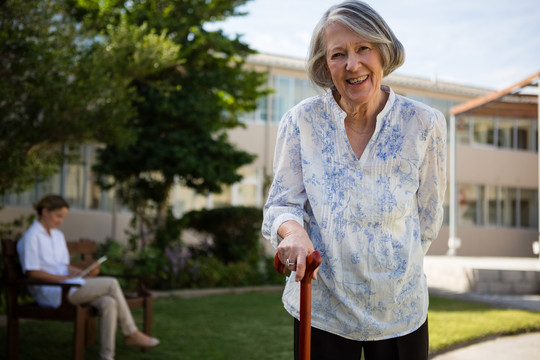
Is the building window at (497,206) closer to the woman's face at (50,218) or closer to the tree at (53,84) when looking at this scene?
the tree at (53,84)

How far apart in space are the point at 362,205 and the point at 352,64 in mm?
437

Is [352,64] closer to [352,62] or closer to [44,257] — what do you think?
[352,62]

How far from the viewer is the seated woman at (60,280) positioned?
5.34m

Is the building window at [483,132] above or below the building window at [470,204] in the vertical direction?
above

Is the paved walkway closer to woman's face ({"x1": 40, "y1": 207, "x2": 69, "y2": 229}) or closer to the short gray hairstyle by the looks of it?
woman's face ({"x1": 40, "y1": 207, "x2": 69, "y2": 229})

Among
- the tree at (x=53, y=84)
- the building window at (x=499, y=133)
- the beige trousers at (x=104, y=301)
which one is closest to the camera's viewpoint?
the beige trousers at (x=104, y=301)

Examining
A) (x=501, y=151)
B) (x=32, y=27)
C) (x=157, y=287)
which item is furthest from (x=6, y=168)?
(x=501, y=151)

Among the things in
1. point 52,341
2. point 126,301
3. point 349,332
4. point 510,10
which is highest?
point 510,10

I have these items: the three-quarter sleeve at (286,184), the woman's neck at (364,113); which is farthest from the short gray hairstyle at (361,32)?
the three-quarter sleeve at (286,184)

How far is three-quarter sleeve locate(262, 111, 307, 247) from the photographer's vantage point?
196cm

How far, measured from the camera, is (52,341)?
20.4 ft

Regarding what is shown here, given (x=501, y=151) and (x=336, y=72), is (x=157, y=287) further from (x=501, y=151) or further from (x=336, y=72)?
(x=501, y=151)

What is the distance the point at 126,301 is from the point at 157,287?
451 cm

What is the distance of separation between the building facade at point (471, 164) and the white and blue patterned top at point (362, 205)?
57.4ft
